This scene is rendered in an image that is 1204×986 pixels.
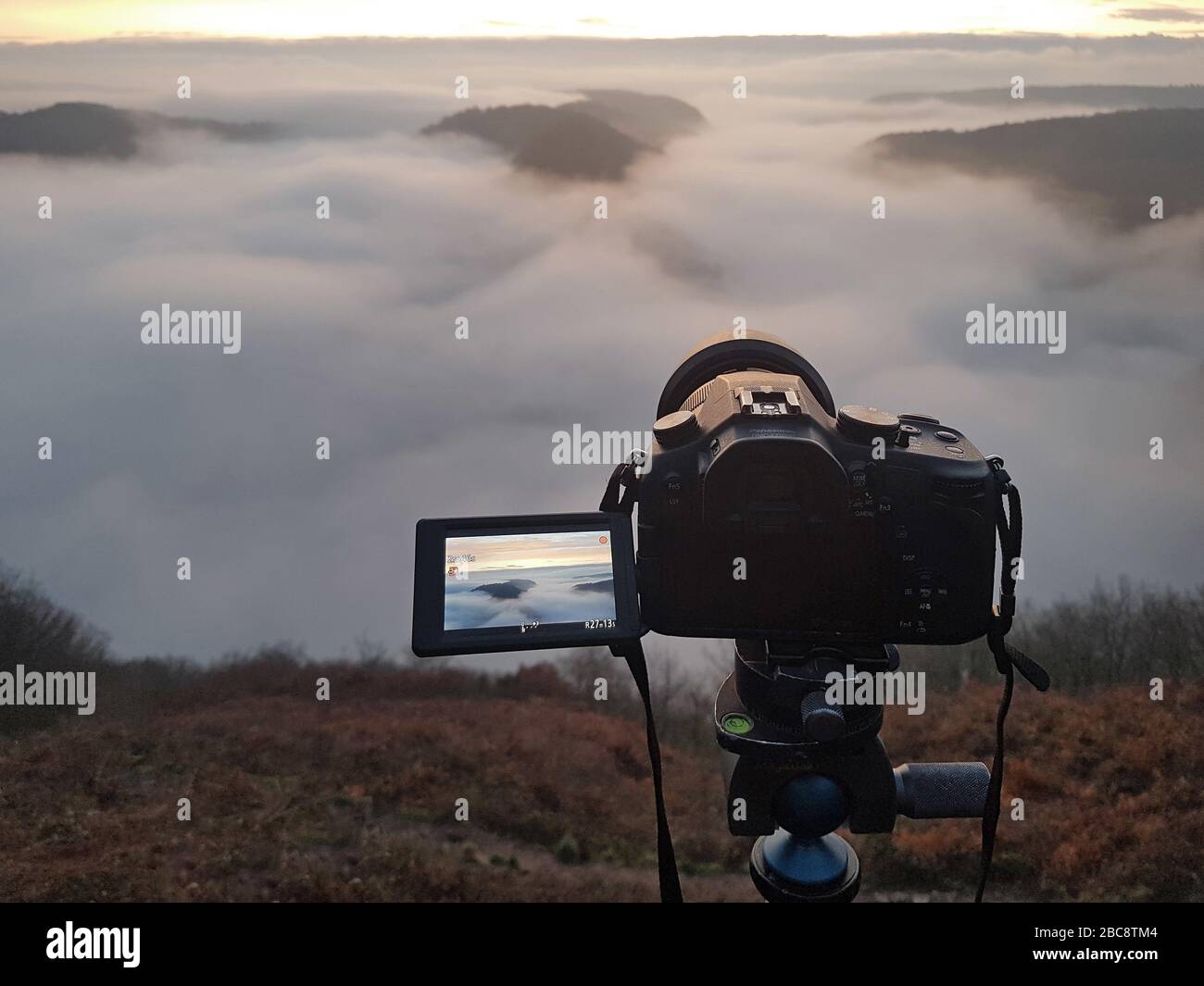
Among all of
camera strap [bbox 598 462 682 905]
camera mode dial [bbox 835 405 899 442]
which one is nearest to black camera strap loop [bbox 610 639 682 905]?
camera strap [bbox 598 462 682 905]

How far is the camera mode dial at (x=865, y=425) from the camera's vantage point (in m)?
1.47

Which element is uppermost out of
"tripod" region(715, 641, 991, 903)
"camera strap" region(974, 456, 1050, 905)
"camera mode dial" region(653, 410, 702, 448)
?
"camera mode dial" region(653, 410, 702, 448)

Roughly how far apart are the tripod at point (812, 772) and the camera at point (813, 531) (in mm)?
82

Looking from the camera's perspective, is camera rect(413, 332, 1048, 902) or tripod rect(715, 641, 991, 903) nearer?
camera rect(413, 332, 1048, 902)

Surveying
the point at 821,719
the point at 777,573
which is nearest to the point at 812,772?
the point at 821,719

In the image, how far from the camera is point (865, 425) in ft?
4.82

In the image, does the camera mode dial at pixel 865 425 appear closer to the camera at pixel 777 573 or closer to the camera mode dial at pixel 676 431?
the camera at pixel 777 573

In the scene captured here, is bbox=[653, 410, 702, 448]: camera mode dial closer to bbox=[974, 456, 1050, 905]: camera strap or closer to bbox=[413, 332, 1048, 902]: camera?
bbox=[413, 332, 1048, 902]: camera

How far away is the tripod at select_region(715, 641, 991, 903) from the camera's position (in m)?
1.53

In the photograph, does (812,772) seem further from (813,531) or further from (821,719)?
(813,531)

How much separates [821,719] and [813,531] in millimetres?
297

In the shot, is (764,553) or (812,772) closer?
(764,553)

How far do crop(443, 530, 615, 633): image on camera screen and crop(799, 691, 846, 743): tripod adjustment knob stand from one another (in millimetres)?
332

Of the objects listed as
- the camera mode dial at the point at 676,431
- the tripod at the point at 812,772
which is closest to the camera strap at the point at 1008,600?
the tripod at the point at 812,772
